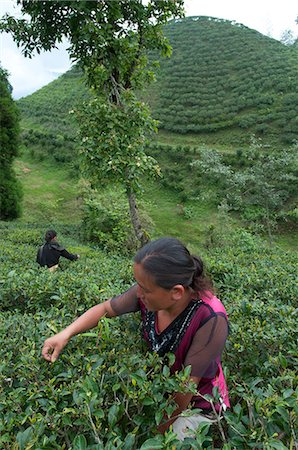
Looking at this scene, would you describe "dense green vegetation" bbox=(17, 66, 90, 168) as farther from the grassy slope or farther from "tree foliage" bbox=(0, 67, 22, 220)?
"tree foliage" bbox=(0, 67, 22, 220)

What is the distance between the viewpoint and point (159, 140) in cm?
2881

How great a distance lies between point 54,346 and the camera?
1.72 m

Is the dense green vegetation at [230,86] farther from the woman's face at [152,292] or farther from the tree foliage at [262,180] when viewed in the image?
the woman's face at [152,292]

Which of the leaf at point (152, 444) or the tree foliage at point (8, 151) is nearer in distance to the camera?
the leaf at point (152, 444)

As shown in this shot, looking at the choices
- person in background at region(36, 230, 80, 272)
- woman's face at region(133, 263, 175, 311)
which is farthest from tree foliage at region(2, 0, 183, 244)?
woman's face at region(133, 263, 175, 311)

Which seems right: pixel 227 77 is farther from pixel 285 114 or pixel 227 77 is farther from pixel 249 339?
pixel 249 339

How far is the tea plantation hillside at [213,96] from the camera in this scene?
2694 centimetres

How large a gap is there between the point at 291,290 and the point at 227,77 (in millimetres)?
34470

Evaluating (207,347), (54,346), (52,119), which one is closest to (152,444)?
(207,347)

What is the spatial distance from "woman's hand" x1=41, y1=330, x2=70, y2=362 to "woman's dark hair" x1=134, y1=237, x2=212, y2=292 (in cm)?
57

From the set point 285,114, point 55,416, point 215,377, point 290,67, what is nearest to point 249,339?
point 215,377

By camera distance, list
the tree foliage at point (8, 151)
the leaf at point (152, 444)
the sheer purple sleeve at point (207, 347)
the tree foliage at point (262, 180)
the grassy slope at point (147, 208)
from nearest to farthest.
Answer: the leaf at point (152, 444)
the sheer purple sleeve at point (207, 347)
the tree foliage at point (262, 180)
the tree foliage at point (8, 151)
the grassy slope at point (147, 208)

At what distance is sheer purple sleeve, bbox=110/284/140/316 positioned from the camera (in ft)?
6.08

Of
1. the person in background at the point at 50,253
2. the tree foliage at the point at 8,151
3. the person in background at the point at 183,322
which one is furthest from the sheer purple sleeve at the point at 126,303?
the tree foliage at the point at 8,151
